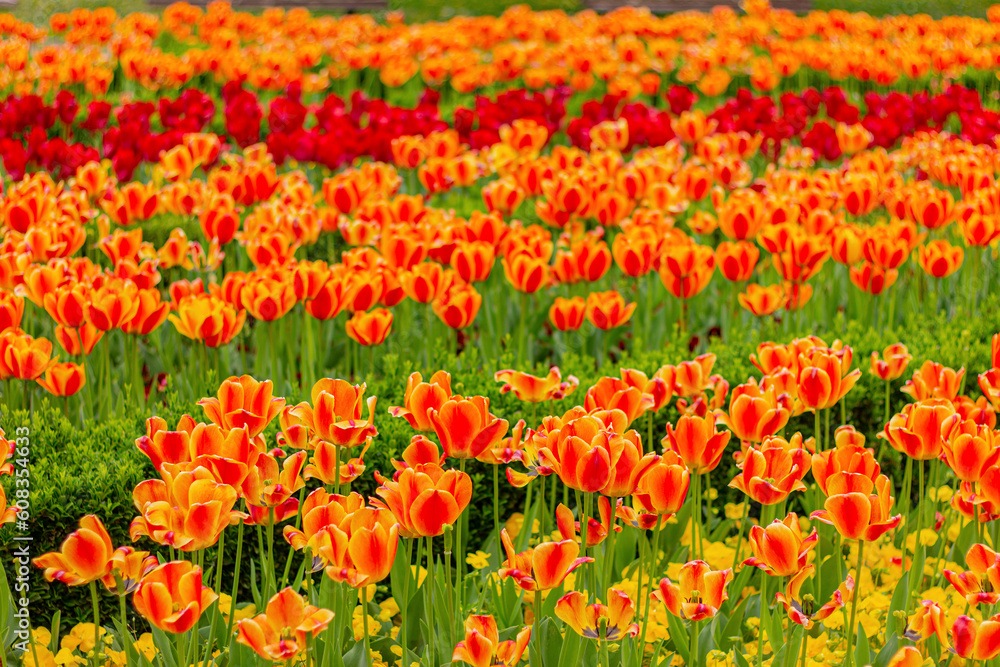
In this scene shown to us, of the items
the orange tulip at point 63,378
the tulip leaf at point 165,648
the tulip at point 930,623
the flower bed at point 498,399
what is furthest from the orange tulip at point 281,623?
the orange tulip at point 63,378

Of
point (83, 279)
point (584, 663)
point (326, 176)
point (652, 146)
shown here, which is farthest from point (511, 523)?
point (652, 146)

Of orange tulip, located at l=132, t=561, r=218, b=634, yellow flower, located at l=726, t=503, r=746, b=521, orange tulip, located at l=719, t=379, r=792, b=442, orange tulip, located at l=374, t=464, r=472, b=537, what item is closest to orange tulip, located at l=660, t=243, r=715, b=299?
yellow flower, located at l=726, t=503, r=746, b=521

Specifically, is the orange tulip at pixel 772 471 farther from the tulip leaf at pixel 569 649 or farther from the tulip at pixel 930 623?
the tulip leaf at pixel 569 649

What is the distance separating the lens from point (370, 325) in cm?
368

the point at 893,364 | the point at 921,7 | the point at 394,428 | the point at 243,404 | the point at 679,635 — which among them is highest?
the point at 921,7

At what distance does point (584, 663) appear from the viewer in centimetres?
255

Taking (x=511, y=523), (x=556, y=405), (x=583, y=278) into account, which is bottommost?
(x=511, y=523)

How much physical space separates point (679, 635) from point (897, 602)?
2.17ft

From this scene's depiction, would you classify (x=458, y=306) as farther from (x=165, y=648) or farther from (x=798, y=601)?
(x=798, y=601)

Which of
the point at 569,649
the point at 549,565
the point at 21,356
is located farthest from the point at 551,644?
the point at 21,356

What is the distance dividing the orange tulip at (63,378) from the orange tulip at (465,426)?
159 cm

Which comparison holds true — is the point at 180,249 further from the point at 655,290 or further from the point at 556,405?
the point at 655,290

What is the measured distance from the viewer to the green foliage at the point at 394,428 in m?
3.09

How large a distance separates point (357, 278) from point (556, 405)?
0.87 metres
